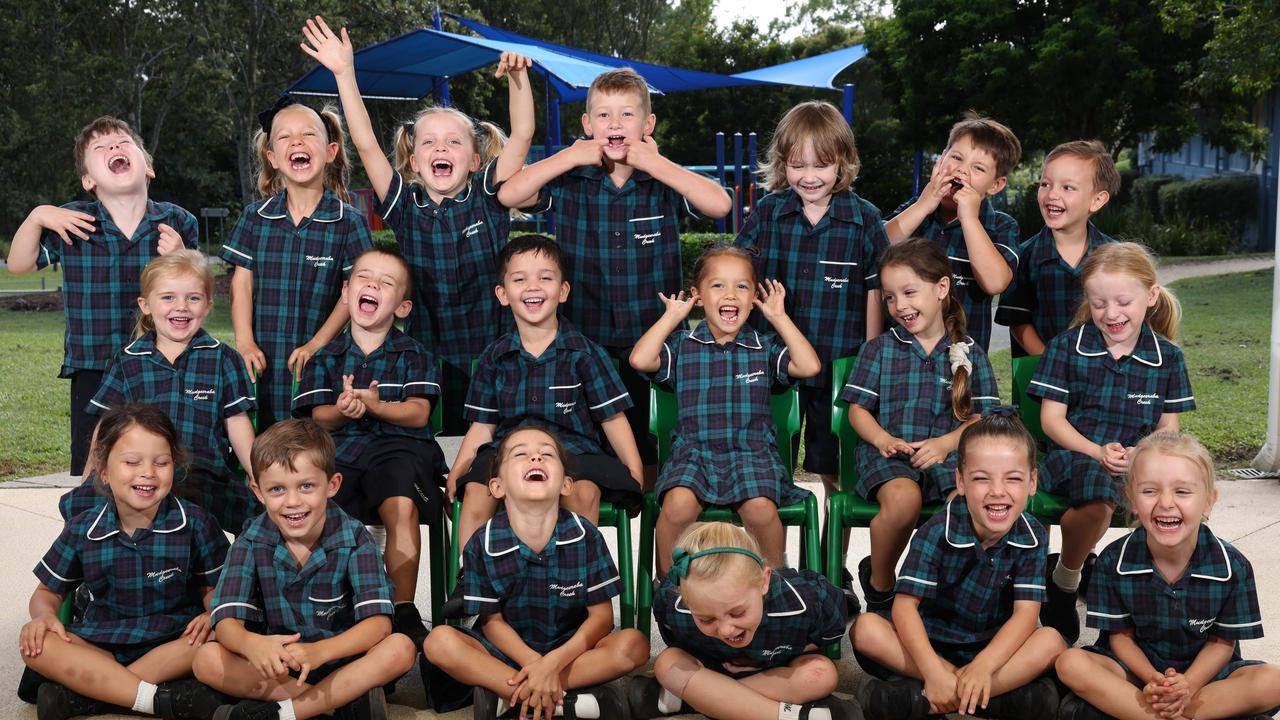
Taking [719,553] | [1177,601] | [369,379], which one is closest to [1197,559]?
[1177,601]

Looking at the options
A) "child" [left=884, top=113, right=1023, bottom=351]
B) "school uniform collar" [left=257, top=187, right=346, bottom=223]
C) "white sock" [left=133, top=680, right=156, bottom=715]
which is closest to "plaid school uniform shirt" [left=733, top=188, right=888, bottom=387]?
"child" [left=884, top=113, right=1023, bottom=351]

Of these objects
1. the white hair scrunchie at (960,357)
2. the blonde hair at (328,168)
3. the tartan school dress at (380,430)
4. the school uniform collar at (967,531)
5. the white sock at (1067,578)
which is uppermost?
the blonde hair at (328,168)

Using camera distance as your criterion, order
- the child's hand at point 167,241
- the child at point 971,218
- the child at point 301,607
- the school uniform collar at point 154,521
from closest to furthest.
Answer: the child at point 301,607 < the school uniform collar at point 154,521 < the child at point 971,218 < the child's hand at point 167,241

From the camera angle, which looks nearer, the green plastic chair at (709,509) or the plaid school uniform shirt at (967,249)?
the green plastic chair at (709,509)

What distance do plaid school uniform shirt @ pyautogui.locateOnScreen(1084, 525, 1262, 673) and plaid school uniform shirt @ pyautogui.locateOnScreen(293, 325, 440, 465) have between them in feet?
6.36

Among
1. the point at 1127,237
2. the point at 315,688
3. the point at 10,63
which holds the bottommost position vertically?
the point at 315,688

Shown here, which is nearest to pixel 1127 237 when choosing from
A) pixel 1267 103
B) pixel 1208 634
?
pixel 1267 103

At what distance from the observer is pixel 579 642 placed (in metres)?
3.11

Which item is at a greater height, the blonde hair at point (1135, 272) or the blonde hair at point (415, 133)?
the blonde hair at point (415, 133)

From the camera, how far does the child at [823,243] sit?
3.88 meters

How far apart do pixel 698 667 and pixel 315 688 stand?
936 mm

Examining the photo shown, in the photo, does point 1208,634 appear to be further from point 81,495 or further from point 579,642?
point 81,495

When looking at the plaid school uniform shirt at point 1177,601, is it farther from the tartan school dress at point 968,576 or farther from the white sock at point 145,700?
the white sock at point 145,700

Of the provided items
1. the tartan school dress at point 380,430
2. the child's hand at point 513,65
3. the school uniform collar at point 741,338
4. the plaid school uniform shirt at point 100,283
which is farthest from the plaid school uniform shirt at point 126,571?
the child's hand at point 513,65
